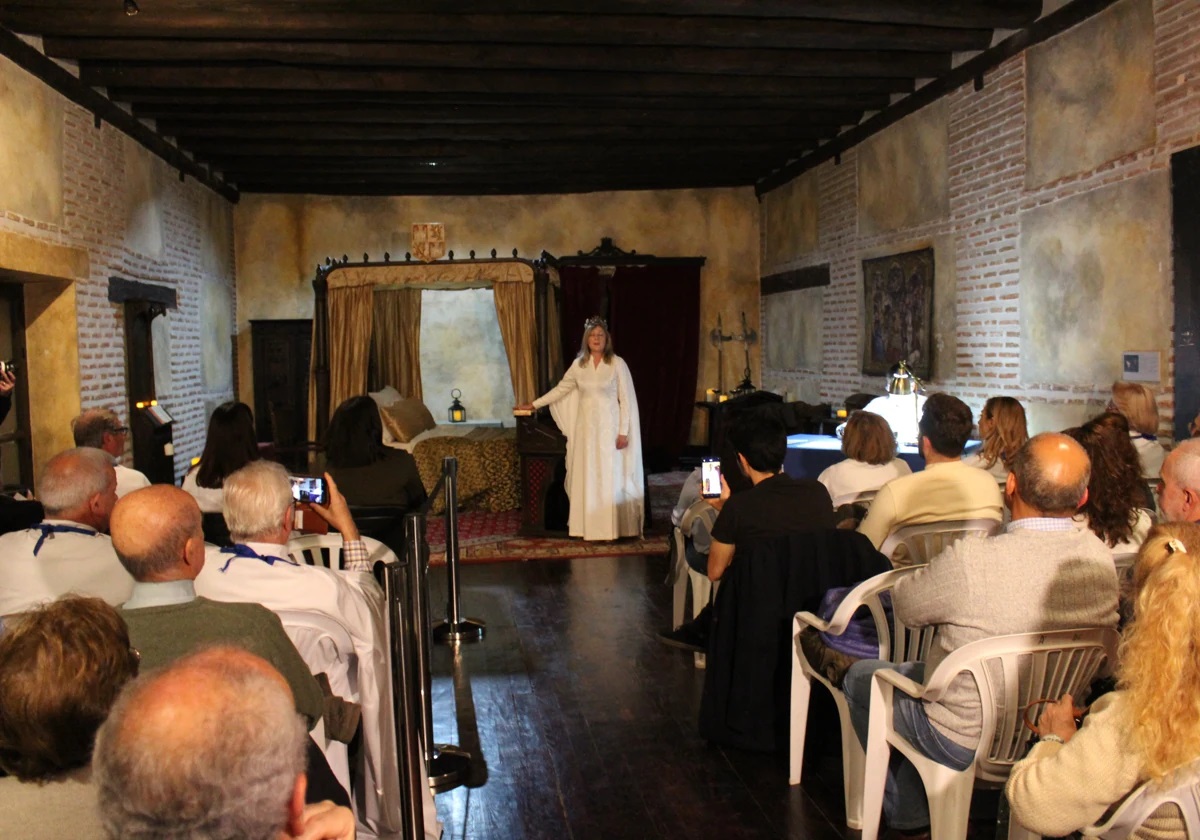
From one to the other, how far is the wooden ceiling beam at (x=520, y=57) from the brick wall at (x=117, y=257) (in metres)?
0.99

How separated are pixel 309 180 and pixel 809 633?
10.4m

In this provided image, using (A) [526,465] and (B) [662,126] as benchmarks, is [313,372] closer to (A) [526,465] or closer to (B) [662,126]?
(A) [526,465]

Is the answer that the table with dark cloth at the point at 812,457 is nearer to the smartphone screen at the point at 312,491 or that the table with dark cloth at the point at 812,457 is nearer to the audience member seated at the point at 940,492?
the audience member seated at the point at 940,492

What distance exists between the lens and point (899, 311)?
9.57 meters

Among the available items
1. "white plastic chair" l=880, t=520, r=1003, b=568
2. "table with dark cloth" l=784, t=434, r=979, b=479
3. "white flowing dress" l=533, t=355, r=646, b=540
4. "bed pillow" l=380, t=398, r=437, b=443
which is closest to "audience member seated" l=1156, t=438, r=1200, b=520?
"white plastic chair" l=880, t=520, r=1003, b=568

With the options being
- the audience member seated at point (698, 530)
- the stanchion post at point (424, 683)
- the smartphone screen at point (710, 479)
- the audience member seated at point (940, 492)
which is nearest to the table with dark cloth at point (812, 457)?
the audience member seated at point (698, 530)

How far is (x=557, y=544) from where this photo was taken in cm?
818

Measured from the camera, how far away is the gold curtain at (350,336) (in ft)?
33.4

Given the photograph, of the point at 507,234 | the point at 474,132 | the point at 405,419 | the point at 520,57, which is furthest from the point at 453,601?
the point at 507,234

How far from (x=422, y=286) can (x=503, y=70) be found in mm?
3060

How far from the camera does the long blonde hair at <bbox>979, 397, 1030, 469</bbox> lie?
4793 mm

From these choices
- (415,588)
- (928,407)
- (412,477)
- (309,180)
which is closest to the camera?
(415,588)

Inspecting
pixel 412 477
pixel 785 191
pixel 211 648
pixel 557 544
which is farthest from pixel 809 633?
pixel 785 191

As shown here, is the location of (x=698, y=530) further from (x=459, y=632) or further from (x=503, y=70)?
(x=503, y=70)
